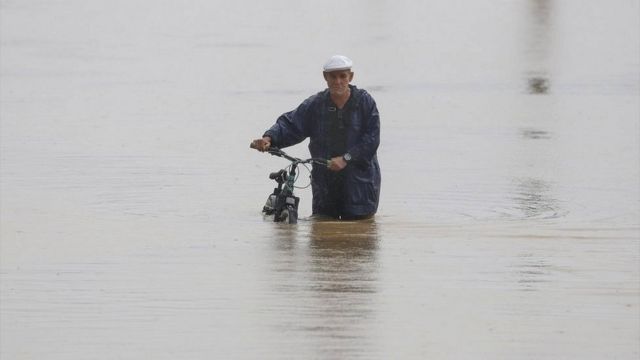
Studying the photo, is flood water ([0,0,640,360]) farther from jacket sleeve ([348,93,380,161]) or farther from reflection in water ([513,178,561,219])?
jacket sleeve ([348,93,380,161])

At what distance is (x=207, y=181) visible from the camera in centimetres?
1623

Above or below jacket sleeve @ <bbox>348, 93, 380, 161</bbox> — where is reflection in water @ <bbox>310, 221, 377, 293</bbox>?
below

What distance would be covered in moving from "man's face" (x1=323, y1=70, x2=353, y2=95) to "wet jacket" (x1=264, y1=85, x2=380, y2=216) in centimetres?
11

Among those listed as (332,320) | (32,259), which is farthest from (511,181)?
(332,320)

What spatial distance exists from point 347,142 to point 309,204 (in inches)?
65.4

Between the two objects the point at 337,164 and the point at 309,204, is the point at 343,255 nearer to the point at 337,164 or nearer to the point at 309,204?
the point at 337,164

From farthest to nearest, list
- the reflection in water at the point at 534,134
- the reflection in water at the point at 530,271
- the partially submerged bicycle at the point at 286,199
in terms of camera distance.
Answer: the reflection in water at the point at 534,134 → the partially submerged bicycle at the point at 286,199 → the reflection in water at the point at 530,271

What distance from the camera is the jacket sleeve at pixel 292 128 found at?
1358 centimetres

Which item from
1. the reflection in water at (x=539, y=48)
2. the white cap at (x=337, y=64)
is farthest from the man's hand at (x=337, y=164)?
the reflection in water at (x=539, y=48)

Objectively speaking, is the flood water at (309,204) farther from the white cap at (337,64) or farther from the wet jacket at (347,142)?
the white cap at (337,64)

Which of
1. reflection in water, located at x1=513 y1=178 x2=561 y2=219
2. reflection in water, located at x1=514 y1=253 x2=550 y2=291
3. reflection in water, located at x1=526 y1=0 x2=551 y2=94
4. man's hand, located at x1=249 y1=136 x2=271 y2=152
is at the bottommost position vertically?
reflection in water, located at x1=514 y1=253 x2=550 y2=291

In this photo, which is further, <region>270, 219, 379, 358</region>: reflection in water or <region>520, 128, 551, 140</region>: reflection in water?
<region>520, 128, 551, 140</region>: reflection in water

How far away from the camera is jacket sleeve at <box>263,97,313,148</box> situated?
1358 centimetres

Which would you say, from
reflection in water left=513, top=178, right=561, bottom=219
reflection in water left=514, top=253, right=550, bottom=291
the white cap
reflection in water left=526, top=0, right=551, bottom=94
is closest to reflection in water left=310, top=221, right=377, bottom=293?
reflection in water left=514, top=253, right=550, bottom=291
